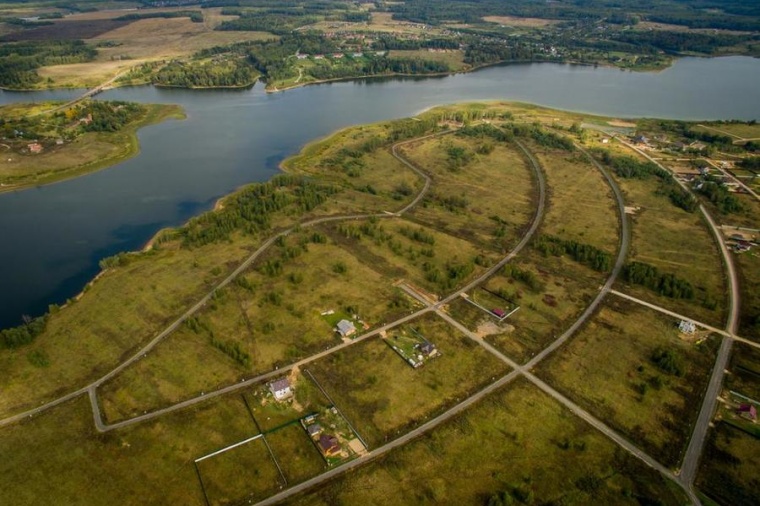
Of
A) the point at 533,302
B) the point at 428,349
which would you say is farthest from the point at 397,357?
the point at 533,302

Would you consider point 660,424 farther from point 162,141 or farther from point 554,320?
point 162,141

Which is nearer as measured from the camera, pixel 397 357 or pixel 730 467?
pixel 730 467

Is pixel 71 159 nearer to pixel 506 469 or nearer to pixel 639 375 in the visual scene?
pixel 506 469

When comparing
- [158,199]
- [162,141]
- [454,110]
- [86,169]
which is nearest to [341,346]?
[158,199]

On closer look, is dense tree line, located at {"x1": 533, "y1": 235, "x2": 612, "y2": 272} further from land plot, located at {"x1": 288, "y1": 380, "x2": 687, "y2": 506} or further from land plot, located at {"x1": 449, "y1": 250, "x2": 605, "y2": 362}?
land plot, located at {"x1": 288, "y1": 380, "x2": 687, "y2": 506}

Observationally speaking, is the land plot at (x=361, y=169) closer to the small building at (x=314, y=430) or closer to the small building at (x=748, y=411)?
the small building at (x=314, y=430)

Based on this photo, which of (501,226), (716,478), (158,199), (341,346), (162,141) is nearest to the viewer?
(716,478)
